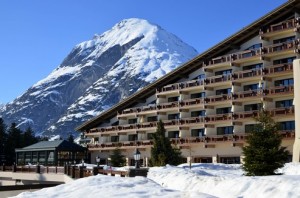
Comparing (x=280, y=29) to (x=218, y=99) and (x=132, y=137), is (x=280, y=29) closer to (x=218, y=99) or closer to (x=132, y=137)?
(x=218, y=99)

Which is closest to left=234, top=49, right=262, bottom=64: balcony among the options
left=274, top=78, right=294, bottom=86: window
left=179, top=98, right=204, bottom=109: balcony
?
left=274, top=78, right=294, bottom=86: window

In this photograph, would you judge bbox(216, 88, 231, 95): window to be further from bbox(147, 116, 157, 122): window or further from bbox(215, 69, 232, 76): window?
bbox(147, 116, 157, 122): window

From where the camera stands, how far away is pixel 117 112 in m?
71.4

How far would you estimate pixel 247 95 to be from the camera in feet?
177

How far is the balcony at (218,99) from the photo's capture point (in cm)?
5581

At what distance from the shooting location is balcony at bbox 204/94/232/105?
55812mm

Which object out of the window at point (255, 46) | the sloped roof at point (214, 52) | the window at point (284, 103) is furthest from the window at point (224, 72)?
the window at point (284, 103)

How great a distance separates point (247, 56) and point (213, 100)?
6888 millimetres

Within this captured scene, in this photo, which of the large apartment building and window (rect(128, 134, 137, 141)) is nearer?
Result: the large apartment building

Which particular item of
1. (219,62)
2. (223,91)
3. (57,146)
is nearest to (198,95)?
(223,91)

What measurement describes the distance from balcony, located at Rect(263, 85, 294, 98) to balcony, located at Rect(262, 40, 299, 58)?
13.4 feet

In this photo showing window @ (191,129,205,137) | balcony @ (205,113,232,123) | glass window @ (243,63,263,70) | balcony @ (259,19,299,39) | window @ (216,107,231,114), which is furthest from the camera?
window @ (191,129,205,137)

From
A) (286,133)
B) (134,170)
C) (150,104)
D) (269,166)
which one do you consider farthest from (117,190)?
(150,104)

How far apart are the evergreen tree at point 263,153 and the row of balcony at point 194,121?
67.7 feet
